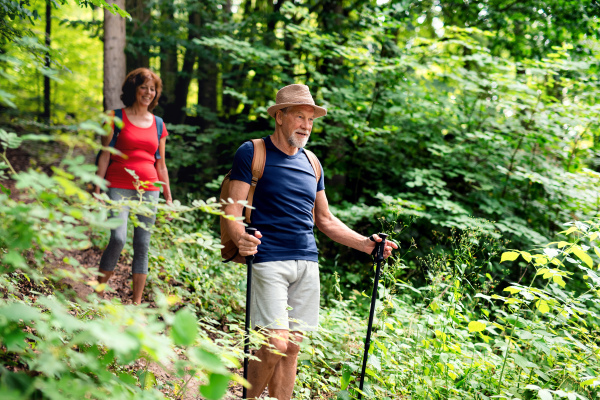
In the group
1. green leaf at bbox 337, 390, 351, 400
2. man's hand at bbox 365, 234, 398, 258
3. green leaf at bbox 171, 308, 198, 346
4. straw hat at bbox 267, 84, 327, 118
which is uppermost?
straw hat at bbox 267, 84, 327, 118

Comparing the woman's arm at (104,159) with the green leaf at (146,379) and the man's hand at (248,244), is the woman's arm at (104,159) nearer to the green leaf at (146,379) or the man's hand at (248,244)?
the man's hand at (248,244)

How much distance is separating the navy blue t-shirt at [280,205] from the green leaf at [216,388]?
1.58 m

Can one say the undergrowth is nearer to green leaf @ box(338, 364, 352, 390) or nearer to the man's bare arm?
green leaf @ box(338, 364, 352, 390)

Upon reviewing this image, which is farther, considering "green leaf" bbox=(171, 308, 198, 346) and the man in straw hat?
the man in straw hat

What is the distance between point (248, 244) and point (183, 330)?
145cm

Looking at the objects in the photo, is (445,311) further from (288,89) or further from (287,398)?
(288,89)

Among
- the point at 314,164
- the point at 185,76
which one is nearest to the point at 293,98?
the point at 314,164

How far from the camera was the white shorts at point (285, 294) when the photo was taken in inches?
101

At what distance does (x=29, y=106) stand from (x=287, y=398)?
581 inches

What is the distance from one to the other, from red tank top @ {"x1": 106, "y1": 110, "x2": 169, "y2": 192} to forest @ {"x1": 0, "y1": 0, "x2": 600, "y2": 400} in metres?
0.33

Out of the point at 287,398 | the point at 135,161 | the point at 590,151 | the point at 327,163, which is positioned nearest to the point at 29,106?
the point at 327,163

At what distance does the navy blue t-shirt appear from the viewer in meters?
2.67

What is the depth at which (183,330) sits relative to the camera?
991 millimetres

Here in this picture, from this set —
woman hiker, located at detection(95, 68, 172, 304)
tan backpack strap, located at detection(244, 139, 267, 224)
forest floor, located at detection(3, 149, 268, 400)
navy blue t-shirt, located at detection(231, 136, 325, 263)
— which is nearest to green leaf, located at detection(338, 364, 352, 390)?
forest floor, located at detection(3, 149, 268, 400)
